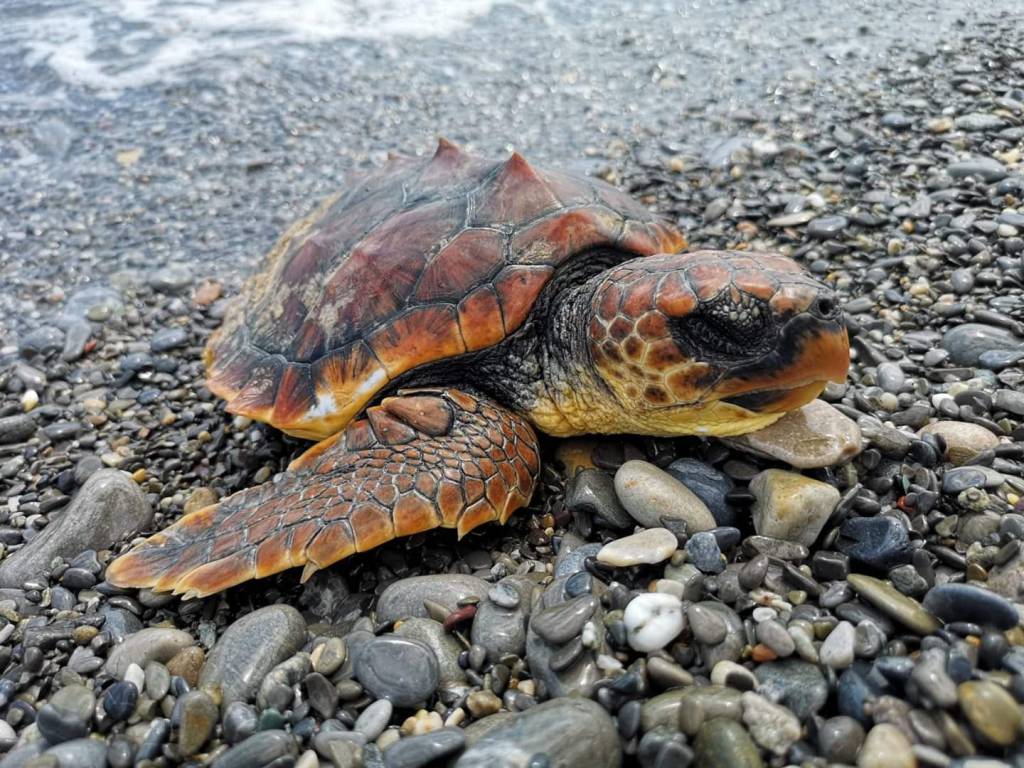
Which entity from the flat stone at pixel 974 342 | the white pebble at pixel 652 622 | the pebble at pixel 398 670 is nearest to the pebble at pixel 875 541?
the white pebble at pixel 652 622

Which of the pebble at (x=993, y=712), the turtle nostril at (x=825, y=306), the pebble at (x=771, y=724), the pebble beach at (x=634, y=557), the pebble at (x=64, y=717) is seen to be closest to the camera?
the pebble at (x=993, y=712)

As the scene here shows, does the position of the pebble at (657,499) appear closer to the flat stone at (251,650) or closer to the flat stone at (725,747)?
the flat stone at (725,747)

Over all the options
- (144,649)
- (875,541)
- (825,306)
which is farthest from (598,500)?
(144,649)

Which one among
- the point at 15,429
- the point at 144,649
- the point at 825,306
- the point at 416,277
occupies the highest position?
the point at 825,306

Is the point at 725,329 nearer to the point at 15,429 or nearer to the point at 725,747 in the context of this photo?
the point at 725,747

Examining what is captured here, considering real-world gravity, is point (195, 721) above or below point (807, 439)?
below

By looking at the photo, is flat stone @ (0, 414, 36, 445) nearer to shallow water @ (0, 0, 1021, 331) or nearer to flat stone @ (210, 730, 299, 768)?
shallow water @ (0, 0, 1021, 331)

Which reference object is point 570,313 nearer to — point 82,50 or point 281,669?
point 281,669
